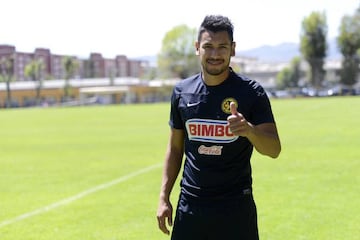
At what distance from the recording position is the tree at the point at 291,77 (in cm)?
10888

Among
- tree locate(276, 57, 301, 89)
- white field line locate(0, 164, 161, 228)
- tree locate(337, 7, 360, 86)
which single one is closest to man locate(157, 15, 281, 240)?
white field line locate(0, 164, 161, 228)

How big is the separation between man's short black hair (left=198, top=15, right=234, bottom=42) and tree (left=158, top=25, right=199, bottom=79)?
326 ft

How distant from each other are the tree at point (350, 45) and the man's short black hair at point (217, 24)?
94542mm

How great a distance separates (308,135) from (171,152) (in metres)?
16.9

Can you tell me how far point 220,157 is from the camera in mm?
3568

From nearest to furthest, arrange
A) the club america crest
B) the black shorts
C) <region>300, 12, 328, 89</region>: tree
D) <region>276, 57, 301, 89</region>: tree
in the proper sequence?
the club america crest
the black shorts
<region>300, 12, 328, 89</region>: tree
<region>276, 57, 301, 89</region>: tree

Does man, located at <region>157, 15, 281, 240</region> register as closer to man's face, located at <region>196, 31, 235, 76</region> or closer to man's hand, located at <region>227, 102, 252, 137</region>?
man's face, located at <region>196, 31, 235, 76</region>

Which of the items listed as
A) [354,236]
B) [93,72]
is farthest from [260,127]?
[93,72]

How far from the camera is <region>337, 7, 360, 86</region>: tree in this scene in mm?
94438

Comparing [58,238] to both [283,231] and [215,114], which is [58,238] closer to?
[283,231]

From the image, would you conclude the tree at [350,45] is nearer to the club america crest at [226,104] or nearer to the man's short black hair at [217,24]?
the man's short black hair at [217,24]

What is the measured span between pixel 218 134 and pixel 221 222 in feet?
1.77

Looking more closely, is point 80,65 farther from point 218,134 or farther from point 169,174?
point 218,134

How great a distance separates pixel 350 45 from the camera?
9481cm
